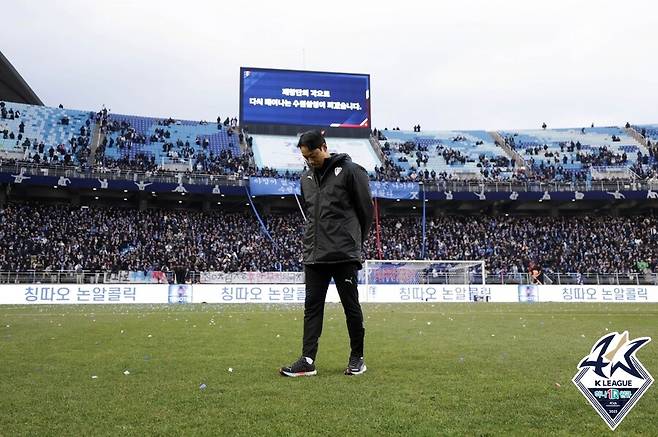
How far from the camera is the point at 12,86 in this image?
2154 inches

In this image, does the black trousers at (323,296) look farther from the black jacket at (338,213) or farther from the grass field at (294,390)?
the grass field at (294,390)

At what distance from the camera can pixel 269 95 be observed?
4947cm

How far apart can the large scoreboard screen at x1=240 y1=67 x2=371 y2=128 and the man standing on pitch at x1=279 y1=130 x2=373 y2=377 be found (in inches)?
1772

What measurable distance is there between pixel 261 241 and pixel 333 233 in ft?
119

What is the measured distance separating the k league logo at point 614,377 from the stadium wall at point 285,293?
22778 millimetres

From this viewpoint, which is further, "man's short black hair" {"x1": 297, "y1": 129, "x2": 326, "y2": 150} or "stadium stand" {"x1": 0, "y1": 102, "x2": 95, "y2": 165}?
"stadium stand" {"x1": 0, "y1": 102, "x2": 95, "y2": 165}

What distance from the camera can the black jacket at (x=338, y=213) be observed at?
507 centimetres

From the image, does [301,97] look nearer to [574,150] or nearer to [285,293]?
[574,150]

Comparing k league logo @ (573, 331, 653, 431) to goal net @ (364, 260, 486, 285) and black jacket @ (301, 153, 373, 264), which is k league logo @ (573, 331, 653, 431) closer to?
black jacket @ (301, 153, 373, 264)

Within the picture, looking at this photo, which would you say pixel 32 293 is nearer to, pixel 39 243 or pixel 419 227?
pixel 39 243

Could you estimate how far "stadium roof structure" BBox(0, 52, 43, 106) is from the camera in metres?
49.9

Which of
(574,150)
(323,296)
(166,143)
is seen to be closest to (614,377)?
(323,296)

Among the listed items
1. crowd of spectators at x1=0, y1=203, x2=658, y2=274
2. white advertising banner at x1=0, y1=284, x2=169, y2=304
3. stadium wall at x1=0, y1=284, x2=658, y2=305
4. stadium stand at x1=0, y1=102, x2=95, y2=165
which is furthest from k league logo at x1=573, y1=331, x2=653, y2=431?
stadium stand at x1=0, y1=102, x2=95, y2=165

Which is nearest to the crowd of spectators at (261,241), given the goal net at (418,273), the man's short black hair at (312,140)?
the goal net at (418,273)
